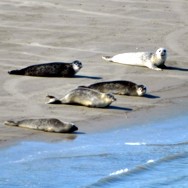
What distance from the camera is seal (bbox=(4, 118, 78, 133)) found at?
12.6 m

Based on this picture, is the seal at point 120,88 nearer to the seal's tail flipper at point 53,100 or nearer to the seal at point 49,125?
the seal's tail flipper at point 53,100

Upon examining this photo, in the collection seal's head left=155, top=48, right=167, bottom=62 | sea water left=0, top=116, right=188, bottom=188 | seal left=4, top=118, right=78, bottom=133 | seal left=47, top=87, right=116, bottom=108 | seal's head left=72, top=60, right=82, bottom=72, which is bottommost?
sea water left=0, top=116, right=188, bottom=188

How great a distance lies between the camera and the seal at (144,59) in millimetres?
16547

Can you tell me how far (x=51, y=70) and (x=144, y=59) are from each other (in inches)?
68.3

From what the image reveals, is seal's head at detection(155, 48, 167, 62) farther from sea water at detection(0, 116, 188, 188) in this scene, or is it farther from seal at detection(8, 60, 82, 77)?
sea water at detection(0, 116, 188, 188)

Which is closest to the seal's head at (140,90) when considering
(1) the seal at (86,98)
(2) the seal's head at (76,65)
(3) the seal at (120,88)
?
(3) the seal at (120,88)

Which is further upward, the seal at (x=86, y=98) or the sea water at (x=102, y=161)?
the seal at (x=86, y=98)

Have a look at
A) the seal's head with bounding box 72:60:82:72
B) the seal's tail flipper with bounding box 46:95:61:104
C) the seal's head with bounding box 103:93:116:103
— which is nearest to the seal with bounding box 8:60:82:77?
the seal's head with bounding box 72:60:82:72

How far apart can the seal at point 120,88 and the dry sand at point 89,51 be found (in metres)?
0.11

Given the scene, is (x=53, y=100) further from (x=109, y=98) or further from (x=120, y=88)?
(x=120, y=88)


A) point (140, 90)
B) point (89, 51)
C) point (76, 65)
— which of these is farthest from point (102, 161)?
point (89, 51)

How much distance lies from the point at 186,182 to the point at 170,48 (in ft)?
21.1

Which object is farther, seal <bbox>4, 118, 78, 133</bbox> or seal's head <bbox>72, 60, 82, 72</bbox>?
seal's head <bbox>72, 60, 82, 72</bbox>

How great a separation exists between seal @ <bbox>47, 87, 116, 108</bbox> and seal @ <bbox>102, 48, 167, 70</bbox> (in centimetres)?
264
